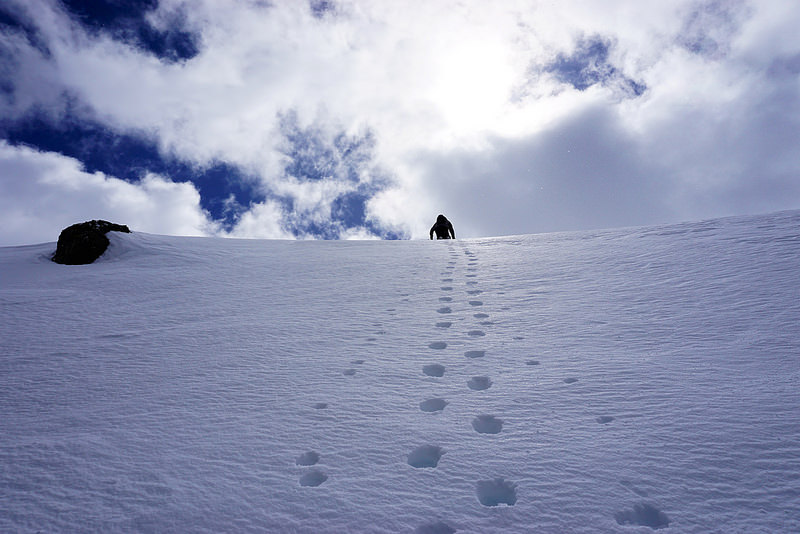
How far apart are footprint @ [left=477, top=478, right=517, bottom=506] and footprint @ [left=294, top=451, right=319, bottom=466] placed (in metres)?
0.60

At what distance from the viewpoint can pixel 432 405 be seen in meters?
1.84

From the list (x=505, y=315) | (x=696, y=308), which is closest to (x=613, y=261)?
(x=696, y=308)

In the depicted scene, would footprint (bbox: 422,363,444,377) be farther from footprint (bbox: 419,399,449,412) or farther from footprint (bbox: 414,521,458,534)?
footprint (bbox: 414,521,458,534)

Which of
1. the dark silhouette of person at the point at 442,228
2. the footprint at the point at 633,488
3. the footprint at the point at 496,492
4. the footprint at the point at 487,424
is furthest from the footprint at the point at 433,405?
the dark silhouette of person at the point at 442,228

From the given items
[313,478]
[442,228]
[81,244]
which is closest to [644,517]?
[313,478]

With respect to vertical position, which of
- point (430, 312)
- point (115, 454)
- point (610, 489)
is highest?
point (430, 312)

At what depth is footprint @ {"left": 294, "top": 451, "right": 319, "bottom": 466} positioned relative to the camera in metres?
1.47

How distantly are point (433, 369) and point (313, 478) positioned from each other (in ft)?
3.21

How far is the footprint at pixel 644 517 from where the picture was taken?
1153 mm

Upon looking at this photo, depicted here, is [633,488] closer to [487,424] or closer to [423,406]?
[487,424]

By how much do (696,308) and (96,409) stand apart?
356cm

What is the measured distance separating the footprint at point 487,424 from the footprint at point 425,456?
0.21m

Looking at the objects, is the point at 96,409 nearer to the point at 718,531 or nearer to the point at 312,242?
the point at 718,531

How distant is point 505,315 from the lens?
304 centimetres
